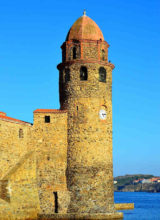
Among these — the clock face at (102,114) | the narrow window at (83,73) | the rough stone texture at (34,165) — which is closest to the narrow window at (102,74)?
the narrow window at (83,73)

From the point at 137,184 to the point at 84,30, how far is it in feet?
433

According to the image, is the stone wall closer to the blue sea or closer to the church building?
the church building

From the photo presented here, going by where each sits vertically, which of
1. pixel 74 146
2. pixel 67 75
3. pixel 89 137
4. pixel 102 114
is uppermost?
pixel 67 75

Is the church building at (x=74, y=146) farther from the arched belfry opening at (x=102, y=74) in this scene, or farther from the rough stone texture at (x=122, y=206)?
the rough stone texture at (x=122, y=206)

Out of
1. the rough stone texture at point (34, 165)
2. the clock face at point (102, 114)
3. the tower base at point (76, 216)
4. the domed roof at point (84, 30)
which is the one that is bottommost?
the tower base at point (76, 216)

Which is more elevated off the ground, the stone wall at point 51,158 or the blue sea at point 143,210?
the stone wall at point 51,158

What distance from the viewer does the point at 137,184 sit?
156000mm

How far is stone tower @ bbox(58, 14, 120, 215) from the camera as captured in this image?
1080 inches

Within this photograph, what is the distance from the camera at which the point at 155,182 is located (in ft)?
485

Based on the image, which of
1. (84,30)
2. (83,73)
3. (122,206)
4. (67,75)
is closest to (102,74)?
(83,73)

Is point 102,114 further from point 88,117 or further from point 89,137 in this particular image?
point 89,137

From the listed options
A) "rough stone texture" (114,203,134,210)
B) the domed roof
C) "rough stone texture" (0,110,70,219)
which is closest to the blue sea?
"rough stone texture" (114,203,134,210)

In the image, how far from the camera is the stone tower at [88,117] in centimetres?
2742

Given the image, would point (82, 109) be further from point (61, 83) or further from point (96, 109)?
point (61, 83)
